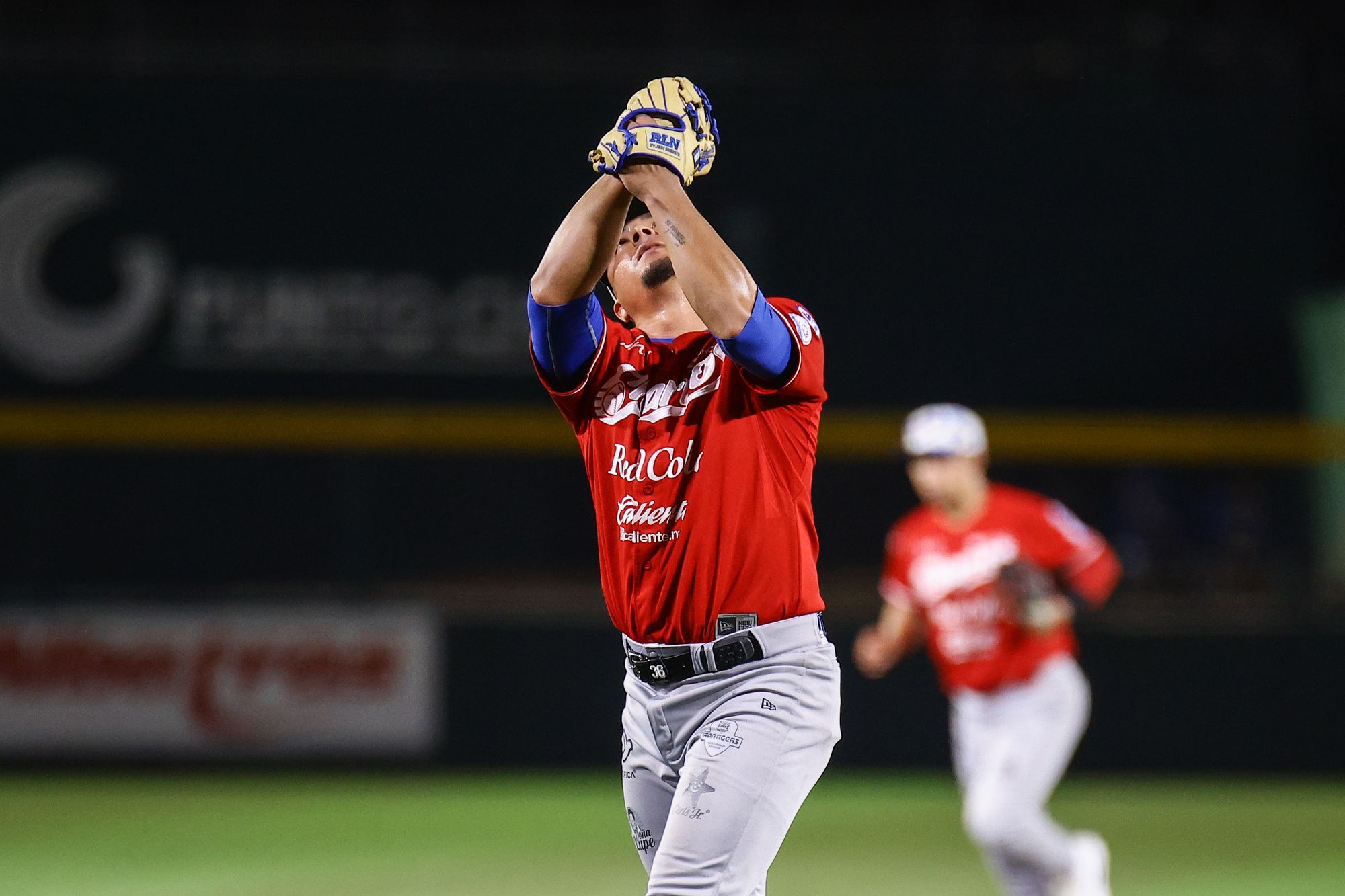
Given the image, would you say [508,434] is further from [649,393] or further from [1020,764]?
[649,393]

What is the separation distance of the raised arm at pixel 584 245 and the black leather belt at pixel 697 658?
85 centimetres

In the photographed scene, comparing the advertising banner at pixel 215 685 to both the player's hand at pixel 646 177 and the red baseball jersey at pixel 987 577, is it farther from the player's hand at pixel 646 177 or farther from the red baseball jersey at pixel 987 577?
the player's hand at pixel 646 177

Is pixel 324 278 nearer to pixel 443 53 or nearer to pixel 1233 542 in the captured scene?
pixel 443 53

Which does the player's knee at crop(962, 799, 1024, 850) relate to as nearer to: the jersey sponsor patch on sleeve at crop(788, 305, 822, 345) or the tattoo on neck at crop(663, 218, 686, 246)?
the jersey sponsor patch on sleeve at crop(788, 305, 822, 345)

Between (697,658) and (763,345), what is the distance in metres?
0.74

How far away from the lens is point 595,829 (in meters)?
9.41

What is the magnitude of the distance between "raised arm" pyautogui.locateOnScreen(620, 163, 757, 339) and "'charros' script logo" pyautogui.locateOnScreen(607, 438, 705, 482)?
375 millimetres

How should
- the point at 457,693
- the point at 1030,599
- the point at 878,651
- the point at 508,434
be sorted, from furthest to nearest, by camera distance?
the point at 508,434 < the point at 457,693 < the point at 878,651 < the point at 1030,599

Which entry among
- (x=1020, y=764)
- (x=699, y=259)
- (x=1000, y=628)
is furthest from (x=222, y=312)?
(x=699, y=259)

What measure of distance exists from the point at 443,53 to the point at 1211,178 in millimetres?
6650

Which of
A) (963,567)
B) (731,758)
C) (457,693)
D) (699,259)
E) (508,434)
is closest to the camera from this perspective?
(699,259)

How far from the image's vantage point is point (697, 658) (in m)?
3.62

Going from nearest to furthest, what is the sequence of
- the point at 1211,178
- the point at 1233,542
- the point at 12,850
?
1. the point at 12,850
2. the point at 1233,542
3. the point at 1211,178

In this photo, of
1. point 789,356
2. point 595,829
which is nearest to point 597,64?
point 595,829
